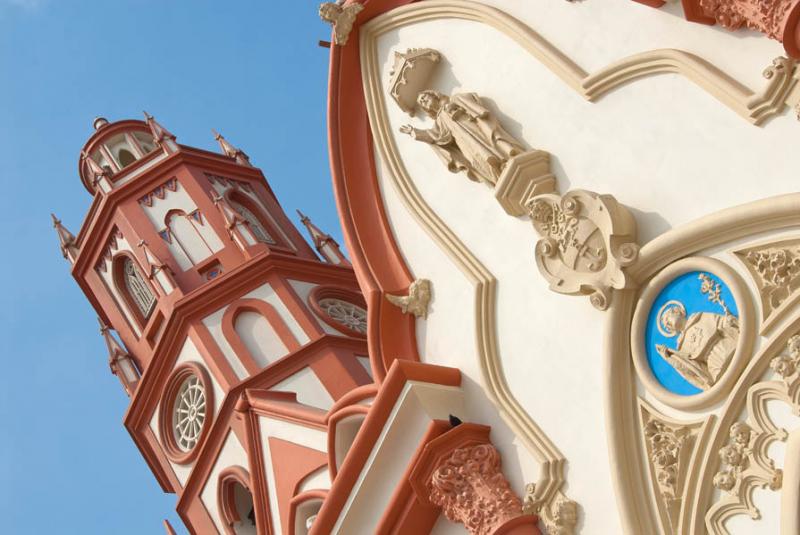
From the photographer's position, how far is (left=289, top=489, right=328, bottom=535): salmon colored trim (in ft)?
50.7

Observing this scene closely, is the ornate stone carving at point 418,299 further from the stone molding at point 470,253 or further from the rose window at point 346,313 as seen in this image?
the rose window at point 346,313

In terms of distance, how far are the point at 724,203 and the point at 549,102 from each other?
2451mm

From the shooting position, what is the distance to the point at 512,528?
951cm

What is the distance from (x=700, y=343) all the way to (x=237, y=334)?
40.3 ft

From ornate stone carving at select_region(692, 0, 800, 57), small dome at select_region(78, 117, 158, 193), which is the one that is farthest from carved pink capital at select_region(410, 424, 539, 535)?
small dome at select_region(78, 117, 158, 193)

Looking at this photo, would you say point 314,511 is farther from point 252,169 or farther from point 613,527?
point 252,169

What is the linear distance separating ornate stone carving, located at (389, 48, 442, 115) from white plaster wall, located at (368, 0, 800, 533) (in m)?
0.13

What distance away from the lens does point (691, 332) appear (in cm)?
852

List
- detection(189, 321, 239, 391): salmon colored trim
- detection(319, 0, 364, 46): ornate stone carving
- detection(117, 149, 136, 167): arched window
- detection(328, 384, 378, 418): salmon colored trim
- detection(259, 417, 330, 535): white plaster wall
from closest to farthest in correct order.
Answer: detection(328, 384, 378, 418): salmon colored trim, detection(319, 0, 364, 46): ornate stone carving, detection(259, 417, 330, 535): white plaster wall, detection(189, 321, 239, 391): salmon colored trim, detection(117, 149, 136, 167): arched window

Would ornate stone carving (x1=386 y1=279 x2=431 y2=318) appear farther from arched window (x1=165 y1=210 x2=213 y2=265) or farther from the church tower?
arched window (x1=165 y1=210 x2=213 y2=265)

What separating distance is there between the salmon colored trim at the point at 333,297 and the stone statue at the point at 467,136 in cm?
844

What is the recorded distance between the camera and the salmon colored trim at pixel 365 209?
39.0 ft

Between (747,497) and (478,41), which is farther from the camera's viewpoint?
(478,41)

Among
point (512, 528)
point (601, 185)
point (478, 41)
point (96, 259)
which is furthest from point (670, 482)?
point (96, 259)
